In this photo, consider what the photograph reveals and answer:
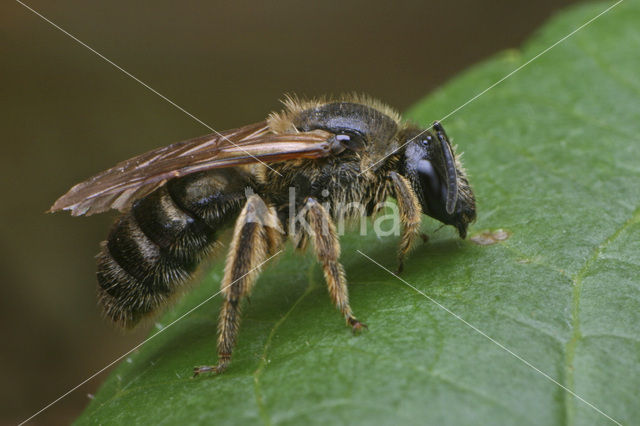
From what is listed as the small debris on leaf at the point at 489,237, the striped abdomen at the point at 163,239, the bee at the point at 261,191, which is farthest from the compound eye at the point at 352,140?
the small debris on leaf at the point at 489,237

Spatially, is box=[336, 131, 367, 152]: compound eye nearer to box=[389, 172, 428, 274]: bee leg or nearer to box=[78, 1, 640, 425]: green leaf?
box=[389, 172, 428, 274]: bee leg

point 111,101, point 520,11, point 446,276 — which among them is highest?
point 111,101

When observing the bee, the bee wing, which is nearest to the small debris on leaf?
the bee

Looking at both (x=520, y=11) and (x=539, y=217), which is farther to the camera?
(x=520, y=11)

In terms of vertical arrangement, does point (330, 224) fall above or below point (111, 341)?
above

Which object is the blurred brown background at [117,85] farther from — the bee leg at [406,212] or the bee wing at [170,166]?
the bee leg at [406,212]

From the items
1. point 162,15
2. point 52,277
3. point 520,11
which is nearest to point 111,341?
point 52,277

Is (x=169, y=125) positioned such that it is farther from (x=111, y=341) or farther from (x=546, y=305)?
(x=546, y=305)
